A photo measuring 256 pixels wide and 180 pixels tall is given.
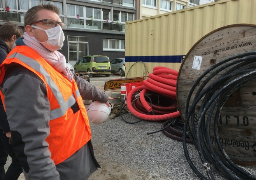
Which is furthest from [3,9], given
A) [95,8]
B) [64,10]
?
[95,8]

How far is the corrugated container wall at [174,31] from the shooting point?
16.2 ft

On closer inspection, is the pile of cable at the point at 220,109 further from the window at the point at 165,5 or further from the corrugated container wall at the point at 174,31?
the window at the point at 165,5

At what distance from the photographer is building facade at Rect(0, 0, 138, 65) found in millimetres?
22031

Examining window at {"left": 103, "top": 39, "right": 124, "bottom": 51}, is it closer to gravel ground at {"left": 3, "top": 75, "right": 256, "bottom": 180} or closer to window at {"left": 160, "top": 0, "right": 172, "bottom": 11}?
window at {"left": 160, "top": 0, "right": 172, "bottom": 11}

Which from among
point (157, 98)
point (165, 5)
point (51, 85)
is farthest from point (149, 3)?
point (51, 85)

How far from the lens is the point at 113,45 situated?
26.2 metres

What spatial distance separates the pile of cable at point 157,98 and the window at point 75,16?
2036 cm

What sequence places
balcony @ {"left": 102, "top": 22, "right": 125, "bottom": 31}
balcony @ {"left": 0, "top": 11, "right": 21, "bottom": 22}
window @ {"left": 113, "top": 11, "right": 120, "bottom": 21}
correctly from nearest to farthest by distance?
balcony @ {"left": 0, "top": 11, "right": 21, "bottom": 22}, balcony @ {"left": 102, "top": 22, "right": 125, "bottom": 31}, window @ {"left": 113, "top": 11, "right": 120, "bottom": 21}

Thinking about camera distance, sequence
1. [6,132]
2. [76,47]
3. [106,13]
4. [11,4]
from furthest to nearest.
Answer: [106,13] < [76,47] < [11,4] < [6,132]

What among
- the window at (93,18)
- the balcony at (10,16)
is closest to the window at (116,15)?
the window at (93,18)

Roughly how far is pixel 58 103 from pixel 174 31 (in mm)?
5555

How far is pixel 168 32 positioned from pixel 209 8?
141 centimetres

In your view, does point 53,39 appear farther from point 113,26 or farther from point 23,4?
point 113,26

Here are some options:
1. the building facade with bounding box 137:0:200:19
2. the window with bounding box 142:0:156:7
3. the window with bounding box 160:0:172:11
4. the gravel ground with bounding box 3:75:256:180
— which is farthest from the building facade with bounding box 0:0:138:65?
the gravel ground with bounding box 3:75:256:180
